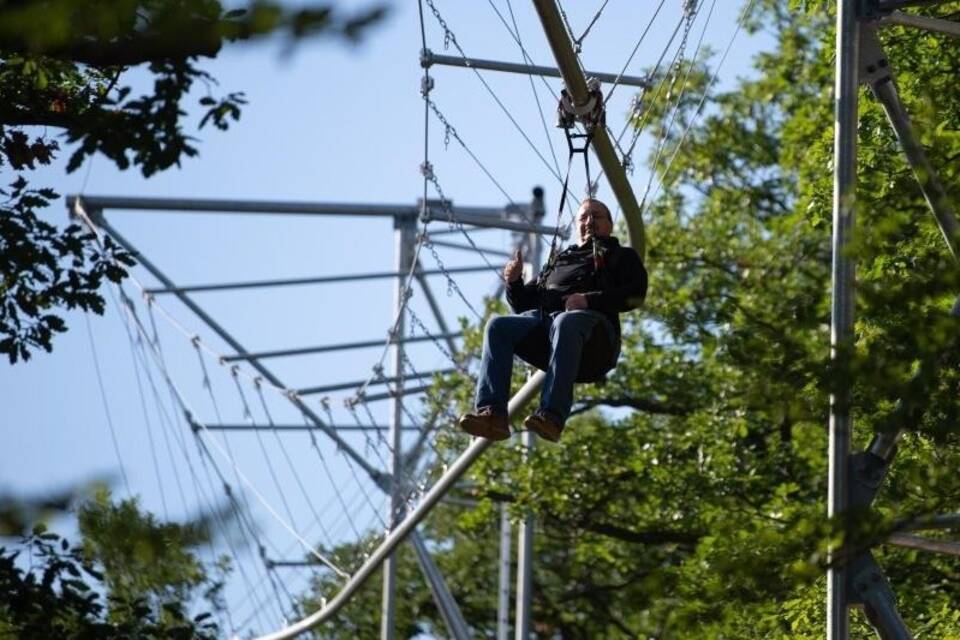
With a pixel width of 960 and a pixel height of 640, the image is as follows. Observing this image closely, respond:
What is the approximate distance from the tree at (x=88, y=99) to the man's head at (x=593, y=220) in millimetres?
1884

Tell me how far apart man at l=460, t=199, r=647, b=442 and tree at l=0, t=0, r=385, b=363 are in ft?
5.19

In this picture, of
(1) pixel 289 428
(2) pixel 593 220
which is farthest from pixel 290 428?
(2) pixel 593 220

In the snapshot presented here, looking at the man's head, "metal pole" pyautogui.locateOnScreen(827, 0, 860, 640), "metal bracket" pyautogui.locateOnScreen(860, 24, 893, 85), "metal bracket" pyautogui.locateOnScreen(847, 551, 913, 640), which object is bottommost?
"metal bracket" pyautogui.locateOnScreen(847, 551, 913, 640)

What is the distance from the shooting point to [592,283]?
37.1 ft

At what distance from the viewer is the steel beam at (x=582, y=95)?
1083cm

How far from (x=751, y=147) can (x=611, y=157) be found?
14234 millimetres

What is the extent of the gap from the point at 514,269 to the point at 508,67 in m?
2.91

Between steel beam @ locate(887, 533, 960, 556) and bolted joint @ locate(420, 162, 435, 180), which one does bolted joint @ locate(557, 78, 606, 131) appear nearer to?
steel beam @ locate(887, 533, 960, 556)

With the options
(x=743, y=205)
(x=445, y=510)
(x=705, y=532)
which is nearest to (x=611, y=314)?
(x=705, y=532)

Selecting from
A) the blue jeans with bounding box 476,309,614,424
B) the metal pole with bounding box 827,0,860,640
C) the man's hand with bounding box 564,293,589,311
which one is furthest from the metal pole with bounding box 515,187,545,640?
the metal pole with bounding box 827,0,860,640

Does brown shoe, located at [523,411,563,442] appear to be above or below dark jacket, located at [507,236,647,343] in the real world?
below

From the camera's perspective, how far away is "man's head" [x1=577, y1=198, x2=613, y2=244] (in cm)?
1144

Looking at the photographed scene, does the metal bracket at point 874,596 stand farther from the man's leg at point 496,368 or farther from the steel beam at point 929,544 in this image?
the man's leg at point 496,368

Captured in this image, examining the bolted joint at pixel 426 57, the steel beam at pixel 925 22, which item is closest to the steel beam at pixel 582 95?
the steel beam at pixel 925 22
